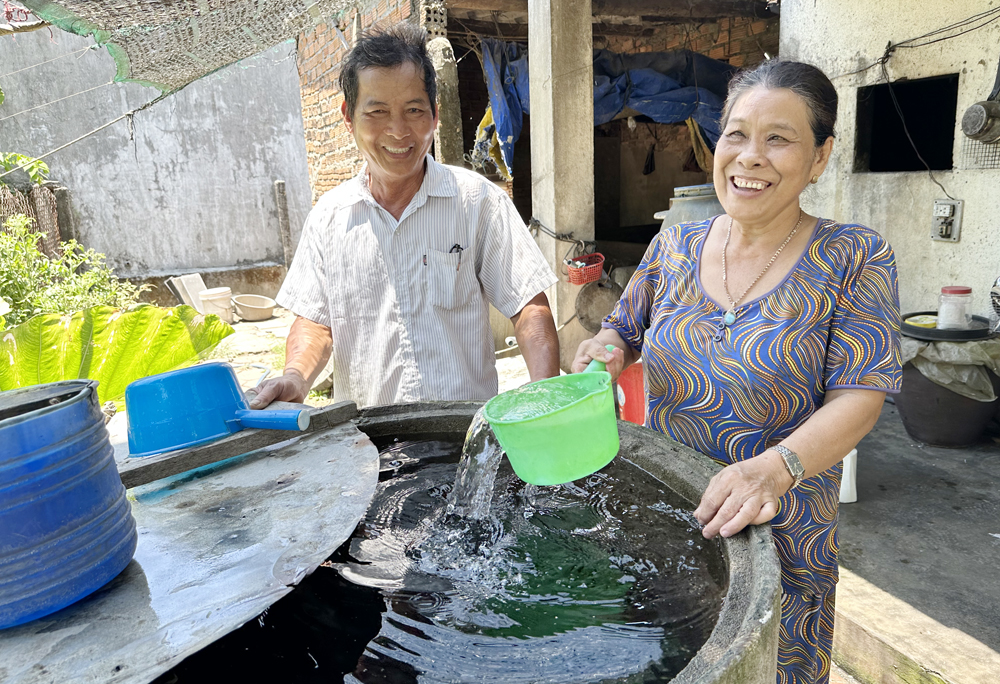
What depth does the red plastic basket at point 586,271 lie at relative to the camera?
544 centimetres

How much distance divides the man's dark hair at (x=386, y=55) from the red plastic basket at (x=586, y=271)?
3.37m

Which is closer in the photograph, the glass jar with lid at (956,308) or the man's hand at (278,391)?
the man's hand at (278,391)

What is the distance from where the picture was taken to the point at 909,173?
4.62m

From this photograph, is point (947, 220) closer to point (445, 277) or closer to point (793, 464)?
point (445, 277)

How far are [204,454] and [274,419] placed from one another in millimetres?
162

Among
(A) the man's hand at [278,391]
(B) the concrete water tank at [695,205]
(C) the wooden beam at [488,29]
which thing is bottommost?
(A) the man's hand at [278,391]

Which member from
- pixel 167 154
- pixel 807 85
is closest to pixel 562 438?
pixel 807 85

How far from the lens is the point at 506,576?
4.44 feet

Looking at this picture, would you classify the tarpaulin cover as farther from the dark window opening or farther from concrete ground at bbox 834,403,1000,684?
concrete ground at bbox 834,403,1000,684

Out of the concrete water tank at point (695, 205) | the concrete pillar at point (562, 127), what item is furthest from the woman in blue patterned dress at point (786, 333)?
the concrete pillar at point (562, 127)

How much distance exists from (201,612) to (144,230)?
511 inches

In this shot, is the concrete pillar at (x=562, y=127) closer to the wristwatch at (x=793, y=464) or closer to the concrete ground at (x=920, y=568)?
the concrete ground at (x=920, y=568)

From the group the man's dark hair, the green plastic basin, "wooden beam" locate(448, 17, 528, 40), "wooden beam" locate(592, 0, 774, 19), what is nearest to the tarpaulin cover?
"wooden beam" locate(448, 17, 528, 40)

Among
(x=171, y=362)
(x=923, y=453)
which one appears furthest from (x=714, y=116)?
(x=171, y=362)
